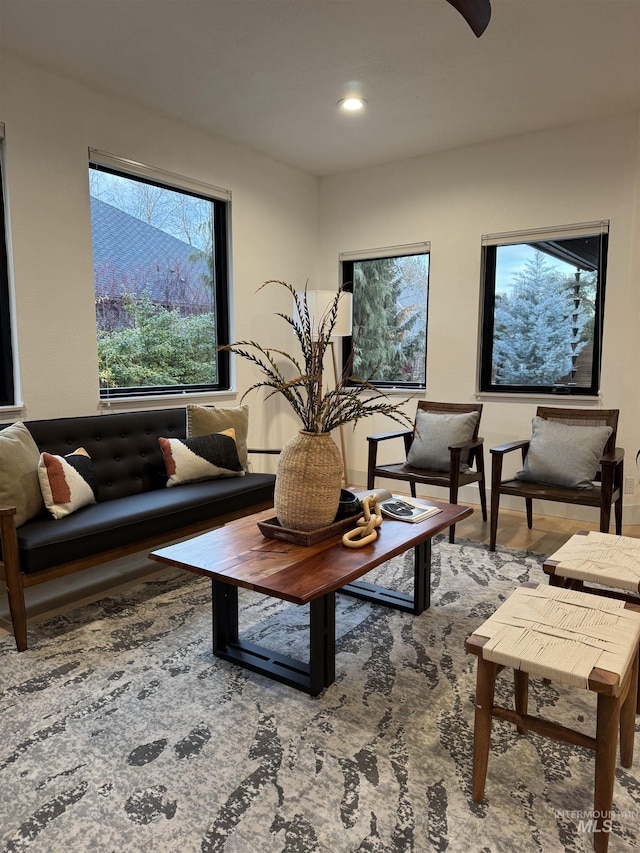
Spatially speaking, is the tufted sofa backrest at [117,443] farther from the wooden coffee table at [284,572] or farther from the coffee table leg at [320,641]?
the coffee table leg at [320,641]

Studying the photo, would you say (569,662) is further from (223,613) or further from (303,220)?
(303,220)

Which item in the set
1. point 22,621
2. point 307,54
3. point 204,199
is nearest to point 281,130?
point 204,199

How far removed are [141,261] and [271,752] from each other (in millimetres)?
3080

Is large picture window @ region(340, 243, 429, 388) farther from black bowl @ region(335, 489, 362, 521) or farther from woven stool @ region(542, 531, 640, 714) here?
woven stool @ region(542, 531, 640, 714)

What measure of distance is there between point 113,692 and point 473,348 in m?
3.43

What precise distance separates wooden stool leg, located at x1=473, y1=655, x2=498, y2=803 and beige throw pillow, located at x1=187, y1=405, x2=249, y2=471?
7.68ft

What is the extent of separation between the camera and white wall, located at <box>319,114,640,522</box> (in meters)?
3.81

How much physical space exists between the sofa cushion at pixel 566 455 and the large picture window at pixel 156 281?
229cm

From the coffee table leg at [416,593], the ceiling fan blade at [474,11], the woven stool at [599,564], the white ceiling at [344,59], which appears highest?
the white ceiling at [344,59]

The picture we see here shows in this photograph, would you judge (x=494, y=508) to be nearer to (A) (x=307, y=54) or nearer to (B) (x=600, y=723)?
(B) (x=600, y=723)

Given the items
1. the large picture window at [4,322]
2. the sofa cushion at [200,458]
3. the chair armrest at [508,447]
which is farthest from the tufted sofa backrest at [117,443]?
the chair armrest at [508,447]

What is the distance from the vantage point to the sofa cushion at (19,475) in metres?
2.43

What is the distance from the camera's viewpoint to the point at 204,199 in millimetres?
4176

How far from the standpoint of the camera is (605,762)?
131cm
